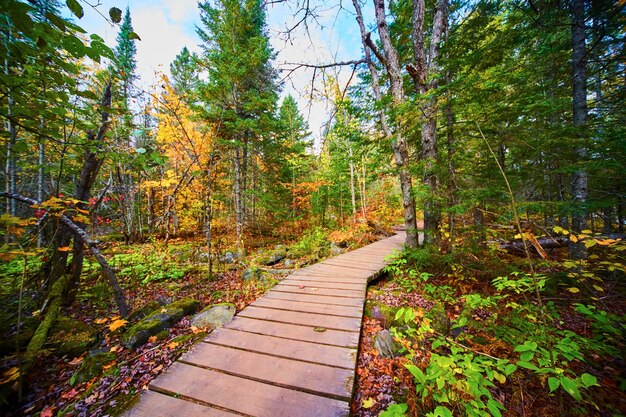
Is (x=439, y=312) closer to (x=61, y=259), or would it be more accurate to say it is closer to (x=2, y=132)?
(x=2, y=132)

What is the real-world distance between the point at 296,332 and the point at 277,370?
670 millimetres

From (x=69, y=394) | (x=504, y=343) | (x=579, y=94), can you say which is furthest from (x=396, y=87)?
(x=69, y=394)

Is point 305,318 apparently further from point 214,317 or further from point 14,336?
point 14,336

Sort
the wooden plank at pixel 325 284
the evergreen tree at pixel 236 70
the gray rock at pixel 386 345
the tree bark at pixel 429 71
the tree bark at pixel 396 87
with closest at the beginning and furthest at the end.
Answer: the gray rock at pixel 386 345 < the wooden plank at pixel 325 284 < the tree bark at pixel 429 71 < the tree bark at pixel 396 87 < the evergreen tree at pixel 236 70

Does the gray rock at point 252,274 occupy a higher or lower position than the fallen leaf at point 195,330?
higher

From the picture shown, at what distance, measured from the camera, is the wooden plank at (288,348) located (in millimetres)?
2353

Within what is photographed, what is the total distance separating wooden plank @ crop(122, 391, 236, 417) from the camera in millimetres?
1767

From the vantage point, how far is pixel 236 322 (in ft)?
10.3

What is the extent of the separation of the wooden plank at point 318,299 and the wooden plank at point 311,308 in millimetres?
110

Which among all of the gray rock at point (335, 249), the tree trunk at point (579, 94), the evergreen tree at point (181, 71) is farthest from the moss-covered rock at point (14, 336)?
the evergreen tree at point (181, 71)

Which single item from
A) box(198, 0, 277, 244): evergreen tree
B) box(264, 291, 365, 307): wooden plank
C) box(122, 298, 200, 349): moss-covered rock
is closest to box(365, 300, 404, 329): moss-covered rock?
box(264, 291, 365, 307): wooden plank

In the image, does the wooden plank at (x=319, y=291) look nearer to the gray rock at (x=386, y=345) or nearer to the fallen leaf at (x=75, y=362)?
the gray rock at (x=386, y=345)

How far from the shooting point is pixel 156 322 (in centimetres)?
328

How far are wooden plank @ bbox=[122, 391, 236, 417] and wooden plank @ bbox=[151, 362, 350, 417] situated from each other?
0.05 m
